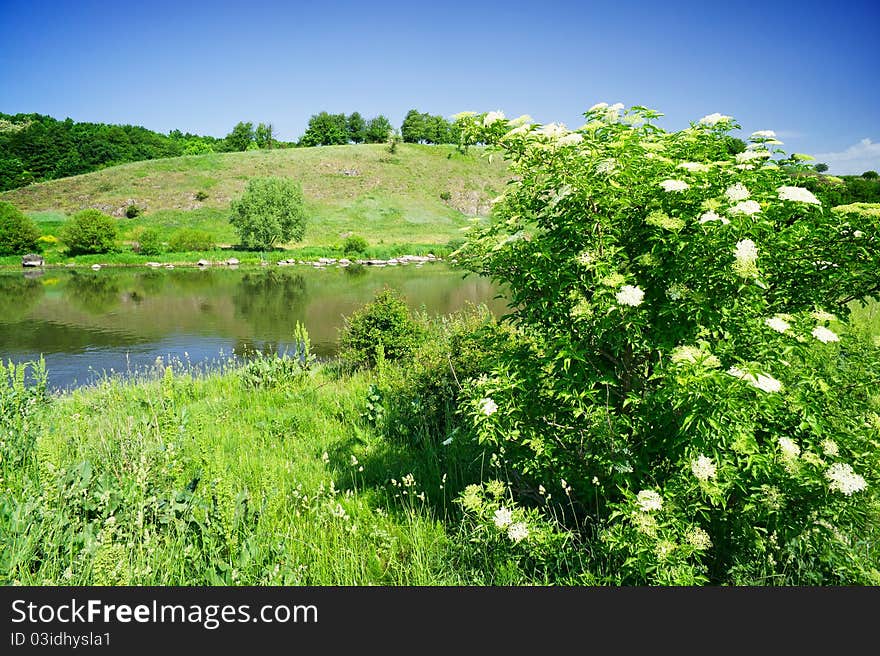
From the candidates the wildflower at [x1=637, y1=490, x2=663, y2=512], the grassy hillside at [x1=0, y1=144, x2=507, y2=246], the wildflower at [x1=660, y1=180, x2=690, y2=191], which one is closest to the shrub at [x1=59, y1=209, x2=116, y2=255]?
the grassy hillside at [x1=0, y1=144, x2=507, y2=246]

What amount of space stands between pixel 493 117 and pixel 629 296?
1.49 metres

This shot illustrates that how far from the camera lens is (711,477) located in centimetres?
283

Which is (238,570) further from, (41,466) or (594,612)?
(594,612)

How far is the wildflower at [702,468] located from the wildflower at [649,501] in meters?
0.23

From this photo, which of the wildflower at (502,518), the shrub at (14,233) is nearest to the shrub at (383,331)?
the wildflower at (502,518)

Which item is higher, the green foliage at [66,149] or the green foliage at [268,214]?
the green foliage at [66,149]

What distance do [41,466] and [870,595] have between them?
531cm

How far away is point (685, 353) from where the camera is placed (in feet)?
8.27

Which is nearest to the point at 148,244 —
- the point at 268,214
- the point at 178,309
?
the point at 268,214

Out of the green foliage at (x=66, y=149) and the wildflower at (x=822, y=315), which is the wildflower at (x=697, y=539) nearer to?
the wildflower at (x=822, y=315)

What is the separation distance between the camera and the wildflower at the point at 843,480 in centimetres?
253

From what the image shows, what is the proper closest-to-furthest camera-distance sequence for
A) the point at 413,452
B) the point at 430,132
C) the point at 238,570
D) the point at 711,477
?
the point at 711,477 < the point at 238,570 < the point at 413,452 < the point at 430,132

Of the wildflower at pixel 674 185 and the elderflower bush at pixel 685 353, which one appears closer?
the wildflower at pixel 674 185

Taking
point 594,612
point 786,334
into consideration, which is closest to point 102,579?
point 594,612
